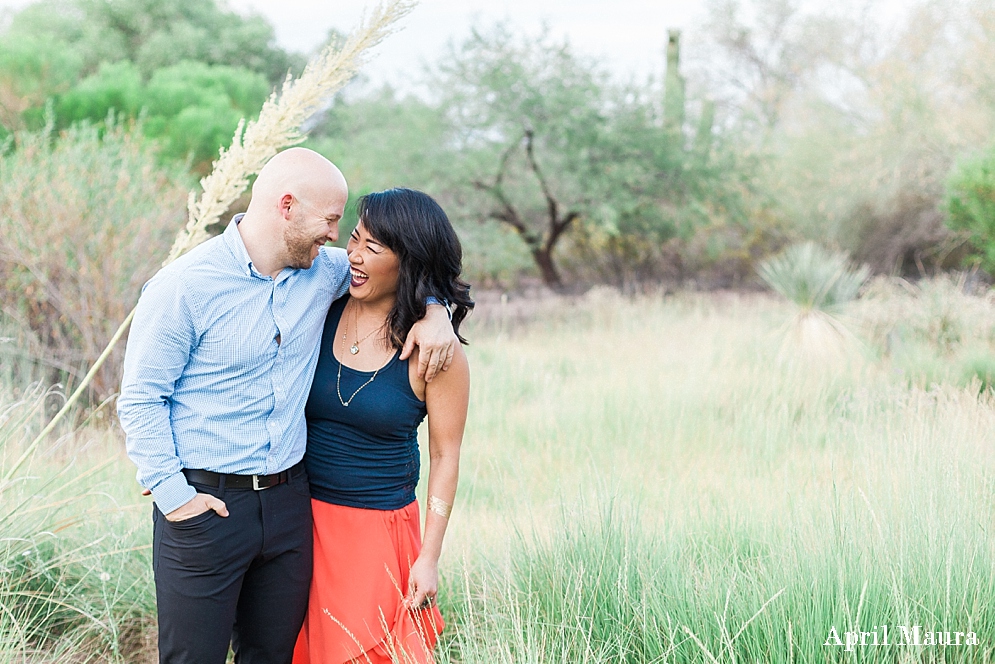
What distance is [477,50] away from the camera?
14.4 meters

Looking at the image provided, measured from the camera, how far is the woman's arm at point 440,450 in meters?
2.68

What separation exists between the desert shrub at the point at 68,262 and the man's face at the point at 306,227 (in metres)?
4.30

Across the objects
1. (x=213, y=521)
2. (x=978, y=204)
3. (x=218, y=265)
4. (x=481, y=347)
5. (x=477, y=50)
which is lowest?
(x=481, y=347)

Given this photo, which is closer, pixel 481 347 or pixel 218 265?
pixel 218 265

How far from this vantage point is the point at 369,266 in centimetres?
270

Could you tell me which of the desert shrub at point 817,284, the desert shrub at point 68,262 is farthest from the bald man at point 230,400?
the desert shrub at point 817,284

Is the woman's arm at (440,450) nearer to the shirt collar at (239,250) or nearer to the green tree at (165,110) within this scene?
the shirt collar at (239,250)

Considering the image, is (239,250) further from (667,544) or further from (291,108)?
(667,544)

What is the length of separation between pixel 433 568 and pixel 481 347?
24.7 feet

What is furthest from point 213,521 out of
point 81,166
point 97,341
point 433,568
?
point 81,166

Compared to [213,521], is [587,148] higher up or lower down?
higher up

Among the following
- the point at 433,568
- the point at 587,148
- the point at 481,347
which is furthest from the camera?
the point at 587,148

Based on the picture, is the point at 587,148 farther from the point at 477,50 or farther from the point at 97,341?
the point at 97,341

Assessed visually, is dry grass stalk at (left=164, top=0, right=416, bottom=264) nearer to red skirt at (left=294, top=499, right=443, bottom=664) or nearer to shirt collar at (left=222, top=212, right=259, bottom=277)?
shirt collar at (left=222, top=212, right=259, bottom=277)
